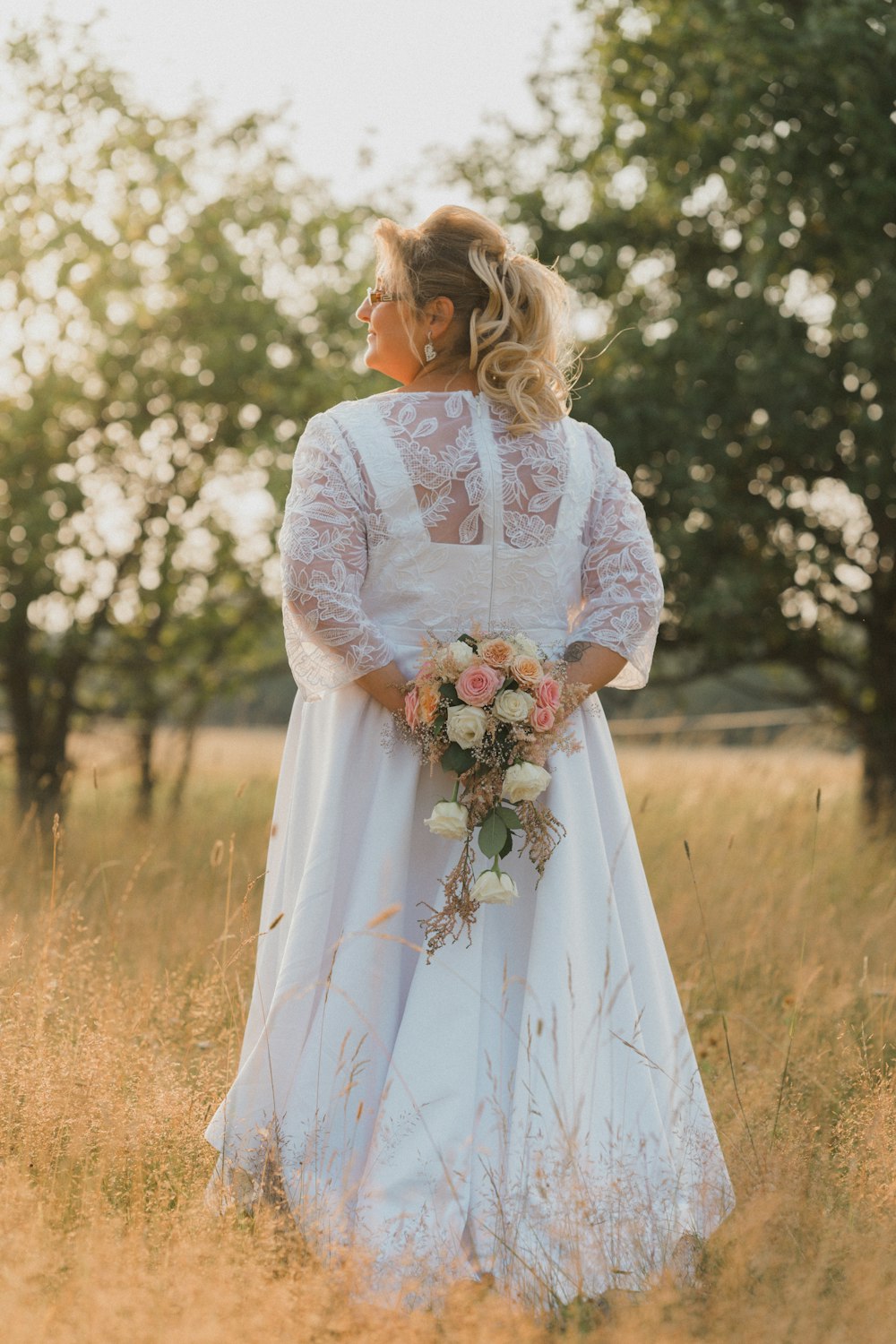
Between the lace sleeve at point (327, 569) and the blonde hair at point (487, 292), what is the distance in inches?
15.0

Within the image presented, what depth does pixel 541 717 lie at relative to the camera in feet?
9.59

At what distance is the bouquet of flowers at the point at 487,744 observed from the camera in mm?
2893

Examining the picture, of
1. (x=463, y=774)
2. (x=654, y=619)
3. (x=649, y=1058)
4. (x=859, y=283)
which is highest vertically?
(x=859, y=283)

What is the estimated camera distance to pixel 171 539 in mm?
8477

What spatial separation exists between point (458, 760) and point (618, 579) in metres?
0.67

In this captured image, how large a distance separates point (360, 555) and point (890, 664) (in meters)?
6.72

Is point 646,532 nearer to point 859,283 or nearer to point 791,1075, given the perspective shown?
point 791,1075

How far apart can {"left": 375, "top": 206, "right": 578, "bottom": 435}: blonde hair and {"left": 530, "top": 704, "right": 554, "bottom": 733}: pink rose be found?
2.24 feet

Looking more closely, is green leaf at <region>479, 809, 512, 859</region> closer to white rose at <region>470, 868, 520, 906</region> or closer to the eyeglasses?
white rose at <region>470, 868, 520, 906</region>

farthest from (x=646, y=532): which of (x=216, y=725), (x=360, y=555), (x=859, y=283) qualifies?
(x=216, y=725)

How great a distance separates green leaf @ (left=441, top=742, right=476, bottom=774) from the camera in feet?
9.66

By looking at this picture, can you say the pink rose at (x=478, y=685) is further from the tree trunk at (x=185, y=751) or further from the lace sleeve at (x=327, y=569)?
the tree trunk at (x=185, y=751)

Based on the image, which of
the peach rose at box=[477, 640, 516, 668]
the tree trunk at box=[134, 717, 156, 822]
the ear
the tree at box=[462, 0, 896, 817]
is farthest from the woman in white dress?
the tree trunk at box=[134, 717, 156, 822]

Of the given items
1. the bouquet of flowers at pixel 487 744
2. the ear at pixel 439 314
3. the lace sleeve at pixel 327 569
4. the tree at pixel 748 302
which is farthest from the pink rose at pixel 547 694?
the tree at pixel 748 302
